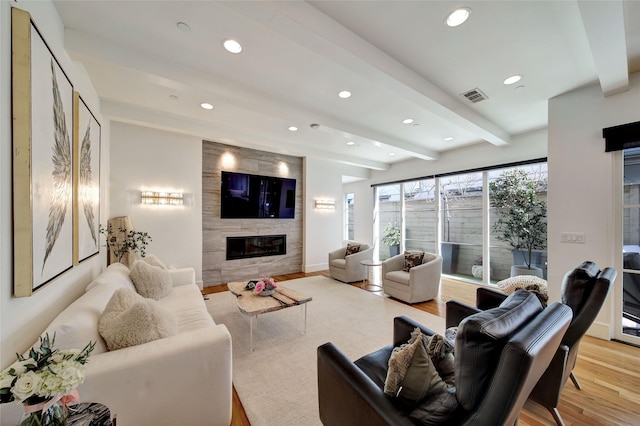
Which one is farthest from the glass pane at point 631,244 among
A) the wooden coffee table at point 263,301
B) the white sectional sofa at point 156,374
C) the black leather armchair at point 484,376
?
the white sectional sofa at point 156,374

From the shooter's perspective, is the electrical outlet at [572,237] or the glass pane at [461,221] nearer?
the electrical outlet at [572,237]

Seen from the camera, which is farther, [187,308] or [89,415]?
[187,308]

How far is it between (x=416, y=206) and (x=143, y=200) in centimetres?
599

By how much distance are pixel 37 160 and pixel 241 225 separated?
389 cm

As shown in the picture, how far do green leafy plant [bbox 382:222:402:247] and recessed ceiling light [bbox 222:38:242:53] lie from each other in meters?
5.84

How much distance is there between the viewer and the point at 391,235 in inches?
274

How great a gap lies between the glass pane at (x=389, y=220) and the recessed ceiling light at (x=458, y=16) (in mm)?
5121

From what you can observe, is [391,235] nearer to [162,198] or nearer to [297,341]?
[297,341]

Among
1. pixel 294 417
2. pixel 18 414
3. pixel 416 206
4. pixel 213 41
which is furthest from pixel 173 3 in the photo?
pixel 416 206

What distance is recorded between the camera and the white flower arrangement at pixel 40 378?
2.76 feet

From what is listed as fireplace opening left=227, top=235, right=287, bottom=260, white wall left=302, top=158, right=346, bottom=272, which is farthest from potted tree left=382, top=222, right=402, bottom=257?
fireplace opening left=227, top=235, right=287, bottom=260

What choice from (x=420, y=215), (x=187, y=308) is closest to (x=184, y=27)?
(x=187, y=308)

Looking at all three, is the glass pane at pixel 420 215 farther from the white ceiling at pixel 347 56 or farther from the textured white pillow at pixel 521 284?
the white ceiling at pixel 347 56

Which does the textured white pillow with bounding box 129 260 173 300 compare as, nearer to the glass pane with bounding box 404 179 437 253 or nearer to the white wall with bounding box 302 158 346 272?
the white wall with bounding box 302 158 346 272
